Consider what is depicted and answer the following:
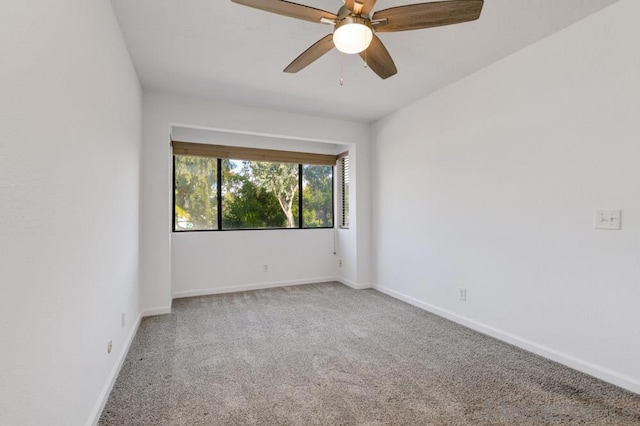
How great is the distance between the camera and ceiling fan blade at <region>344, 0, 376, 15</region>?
164 cm

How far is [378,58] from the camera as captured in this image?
2.16 metres

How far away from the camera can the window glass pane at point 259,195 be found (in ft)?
15.5

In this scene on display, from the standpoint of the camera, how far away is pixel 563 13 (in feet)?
7.19

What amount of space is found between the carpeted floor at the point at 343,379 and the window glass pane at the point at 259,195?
1.78 meters

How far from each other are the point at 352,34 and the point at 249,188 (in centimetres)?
345

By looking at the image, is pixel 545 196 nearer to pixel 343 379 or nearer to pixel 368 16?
pixel 368 16

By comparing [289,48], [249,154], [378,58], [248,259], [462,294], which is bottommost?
[462,294]

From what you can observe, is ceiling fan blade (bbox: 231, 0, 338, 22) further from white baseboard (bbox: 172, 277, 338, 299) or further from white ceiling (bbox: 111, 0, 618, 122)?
white baseboard (bbox: 172, 277, 338, 299)

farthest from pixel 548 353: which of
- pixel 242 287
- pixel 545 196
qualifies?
pixel 242 287

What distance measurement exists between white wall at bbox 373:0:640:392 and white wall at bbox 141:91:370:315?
4.95ft

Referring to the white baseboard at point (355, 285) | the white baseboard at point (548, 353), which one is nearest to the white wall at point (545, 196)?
the white baseboard at point (548, 353)

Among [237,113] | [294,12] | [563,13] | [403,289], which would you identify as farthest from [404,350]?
[237,113]

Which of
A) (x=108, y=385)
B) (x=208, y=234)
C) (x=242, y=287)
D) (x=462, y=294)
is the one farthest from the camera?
(x=242, y=287)

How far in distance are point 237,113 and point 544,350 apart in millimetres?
4051
